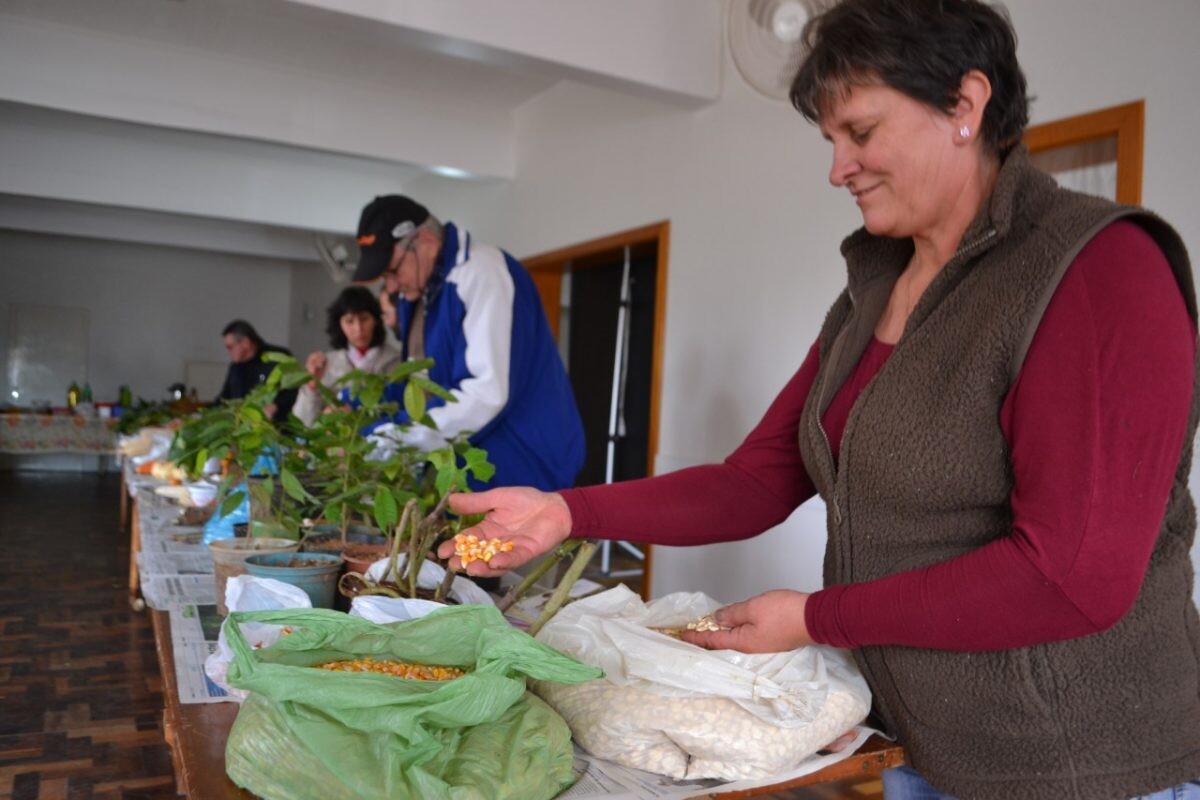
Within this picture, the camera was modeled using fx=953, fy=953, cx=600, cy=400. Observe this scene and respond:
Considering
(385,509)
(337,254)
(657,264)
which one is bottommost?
(385,509)

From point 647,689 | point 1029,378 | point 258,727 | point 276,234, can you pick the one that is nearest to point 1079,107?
point 1029,378

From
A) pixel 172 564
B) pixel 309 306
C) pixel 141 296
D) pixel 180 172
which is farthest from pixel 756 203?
pixel 141 296

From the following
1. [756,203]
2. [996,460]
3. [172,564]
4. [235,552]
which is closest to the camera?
[996,460]

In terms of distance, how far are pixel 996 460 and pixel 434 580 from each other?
2.40 feet

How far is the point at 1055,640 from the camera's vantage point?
78 cm

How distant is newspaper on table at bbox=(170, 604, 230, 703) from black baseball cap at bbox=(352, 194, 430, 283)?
45.1 inches

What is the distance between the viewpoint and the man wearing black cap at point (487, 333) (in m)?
2.29

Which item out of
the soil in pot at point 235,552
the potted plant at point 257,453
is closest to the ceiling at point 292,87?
the potted plant at point 257,453

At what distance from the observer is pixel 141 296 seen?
11359mm

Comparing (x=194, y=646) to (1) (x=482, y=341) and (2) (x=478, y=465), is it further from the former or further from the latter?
(1) (x=482, y=341)

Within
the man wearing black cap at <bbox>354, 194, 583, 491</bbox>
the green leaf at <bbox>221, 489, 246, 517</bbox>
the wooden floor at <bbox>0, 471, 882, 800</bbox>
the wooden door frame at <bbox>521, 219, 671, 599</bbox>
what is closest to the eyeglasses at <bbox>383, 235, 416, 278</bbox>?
the man wearing black cap at <bbox>354, 194, 583, 491</bbox>

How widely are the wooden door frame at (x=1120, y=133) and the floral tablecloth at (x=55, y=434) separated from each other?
8.14 m

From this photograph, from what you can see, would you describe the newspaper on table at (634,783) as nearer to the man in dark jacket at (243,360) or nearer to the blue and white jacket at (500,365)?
the blue and white jacket at (500,365)

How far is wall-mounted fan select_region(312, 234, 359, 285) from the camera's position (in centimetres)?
908
